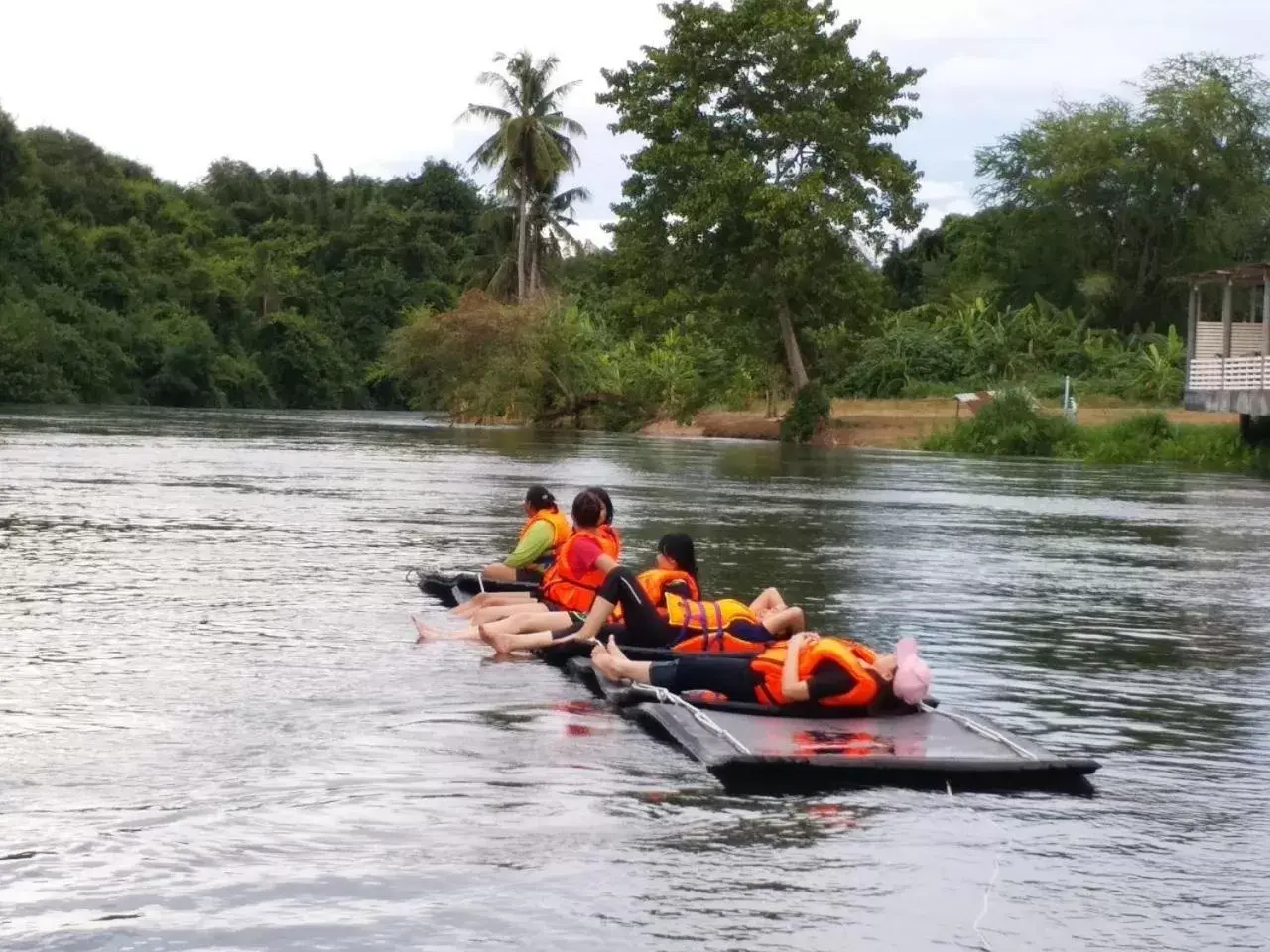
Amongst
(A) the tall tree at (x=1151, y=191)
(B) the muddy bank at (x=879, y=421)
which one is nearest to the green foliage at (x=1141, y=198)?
(A) the tall tree at (x=1151, y=191)

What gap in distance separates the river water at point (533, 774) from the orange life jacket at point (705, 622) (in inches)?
34.5

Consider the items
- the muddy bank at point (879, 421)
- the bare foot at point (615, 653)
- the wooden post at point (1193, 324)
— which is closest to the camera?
the bare foot at point (615, 653)

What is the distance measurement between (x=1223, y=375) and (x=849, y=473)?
1066 centimetres

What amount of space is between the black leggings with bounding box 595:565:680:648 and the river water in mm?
667

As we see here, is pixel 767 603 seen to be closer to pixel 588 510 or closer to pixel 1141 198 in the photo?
pixel 588 510

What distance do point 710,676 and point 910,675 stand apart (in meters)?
1.14

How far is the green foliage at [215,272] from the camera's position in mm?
98688

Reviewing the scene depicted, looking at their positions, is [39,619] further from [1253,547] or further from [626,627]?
[1253,547]

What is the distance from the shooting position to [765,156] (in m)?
56.8

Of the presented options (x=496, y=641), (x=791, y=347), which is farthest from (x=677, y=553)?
(x=791, y=347)

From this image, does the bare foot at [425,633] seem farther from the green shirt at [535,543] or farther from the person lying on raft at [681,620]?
the person lying on raft at [681,620]

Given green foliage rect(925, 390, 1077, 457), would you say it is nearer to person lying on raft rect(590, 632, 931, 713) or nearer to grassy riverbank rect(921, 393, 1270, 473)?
grassy riverbank rect(921, 393, 1270, 473)

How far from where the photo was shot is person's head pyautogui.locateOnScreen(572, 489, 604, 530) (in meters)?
12.6

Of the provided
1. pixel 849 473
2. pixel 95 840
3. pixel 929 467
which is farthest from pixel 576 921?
pixel 929 467
